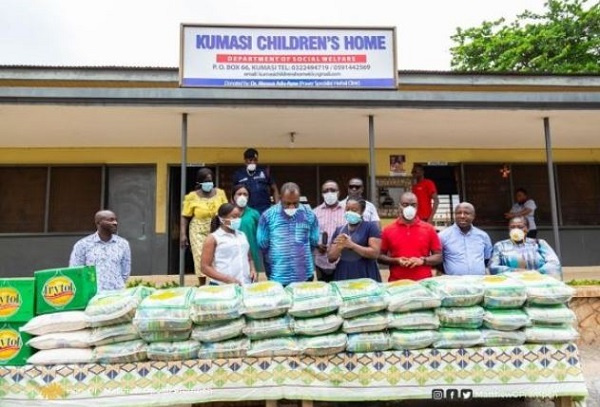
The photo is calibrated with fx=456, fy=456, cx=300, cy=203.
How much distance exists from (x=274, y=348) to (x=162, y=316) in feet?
2.32

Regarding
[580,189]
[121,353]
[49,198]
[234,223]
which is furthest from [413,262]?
[49,198]

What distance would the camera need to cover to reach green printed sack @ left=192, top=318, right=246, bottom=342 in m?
2.80

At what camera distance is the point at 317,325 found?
2.83m

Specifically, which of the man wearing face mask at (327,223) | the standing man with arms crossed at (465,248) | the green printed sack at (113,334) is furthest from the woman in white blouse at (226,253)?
the standing man with arms crossed at (465,248)

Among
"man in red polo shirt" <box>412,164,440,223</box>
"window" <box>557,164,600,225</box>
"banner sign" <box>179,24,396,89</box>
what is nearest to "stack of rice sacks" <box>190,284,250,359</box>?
"banner sign" <box>179,24,396,89</box>

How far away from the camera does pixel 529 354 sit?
9.71 feet

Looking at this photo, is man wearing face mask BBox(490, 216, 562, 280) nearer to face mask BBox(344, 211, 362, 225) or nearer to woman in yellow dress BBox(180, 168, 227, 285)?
face mask BBox(344, 211, 362, 225)

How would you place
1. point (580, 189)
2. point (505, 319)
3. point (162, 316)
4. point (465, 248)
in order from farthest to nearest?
point (580, 189), point (465, 248), point (505, 319), point (162, 316)

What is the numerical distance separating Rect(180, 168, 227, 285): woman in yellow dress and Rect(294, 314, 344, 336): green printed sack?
99.3 inches

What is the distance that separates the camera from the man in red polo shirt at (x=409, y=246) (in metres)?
3.92

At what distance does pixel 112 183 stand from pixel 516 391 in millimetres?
7107

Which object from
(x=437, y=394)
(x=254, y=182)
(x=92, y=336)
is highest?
(x=254, y=182)

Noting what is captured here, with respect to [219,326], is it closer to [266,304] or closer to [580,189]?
[266,304]

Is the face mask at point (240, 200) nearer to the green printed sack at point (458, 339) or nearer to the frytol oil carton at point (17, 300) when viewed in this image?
the frytol oil carton at point (17, 300)
